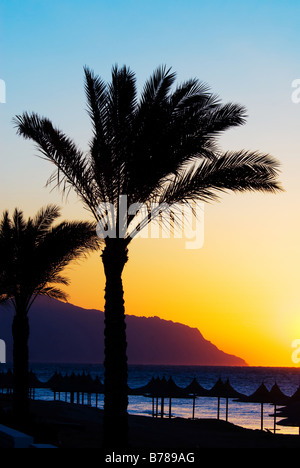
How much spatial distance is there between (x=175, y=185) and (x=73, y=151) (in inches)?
101

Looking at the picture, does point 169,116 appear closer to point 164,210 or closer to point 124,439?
point 164,210

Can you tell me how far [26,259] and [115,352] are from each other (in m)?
8.64

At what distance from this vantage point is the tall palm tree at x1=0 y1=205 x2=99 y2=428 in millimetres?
20781

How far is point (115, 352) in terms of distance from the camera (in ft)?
44.1

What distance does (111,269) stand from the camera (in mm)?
13750

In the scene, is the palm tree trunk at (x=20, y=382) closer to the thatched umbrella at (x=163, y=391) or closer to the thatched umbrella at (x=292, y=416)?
the thatched umbrella at (x=292, y=416)

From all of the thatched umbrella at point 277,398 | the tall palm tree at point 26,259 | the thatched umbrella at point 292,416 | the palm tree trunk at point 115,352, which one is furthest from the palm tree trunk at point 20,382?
the thatched umbrella at point 277,398

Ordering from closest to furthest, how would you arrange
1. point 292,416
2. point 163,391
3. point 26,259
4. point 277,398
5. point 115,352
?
point 115,352 → point 26,259 → point 292,416 → point 277,398 → point 163,391

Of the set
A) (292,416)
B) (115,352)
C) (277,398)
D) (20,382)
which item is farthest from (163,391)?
(115,352)

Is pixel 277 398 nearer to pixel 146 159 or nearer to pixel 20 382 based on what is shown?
pixel 20 382

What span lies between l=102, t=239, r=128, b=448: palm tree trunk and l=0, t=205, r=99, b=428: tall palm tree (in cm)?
675

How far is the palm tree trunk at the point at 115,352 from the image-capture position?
1320 centimetres

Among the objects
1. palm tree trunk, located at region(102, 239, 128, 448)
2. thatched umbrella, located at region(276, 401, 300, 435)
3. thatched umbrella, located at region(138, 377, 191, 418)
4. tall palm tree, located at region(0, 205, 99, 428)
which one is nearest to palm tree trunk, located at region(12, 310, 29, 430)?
tall palm tree, located at region(0, 205, 99, 428)
